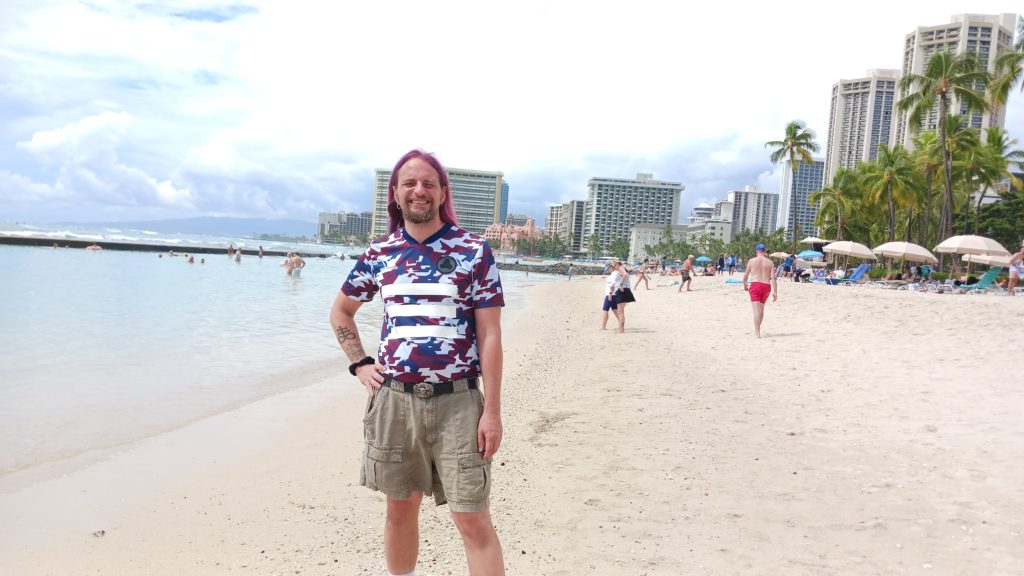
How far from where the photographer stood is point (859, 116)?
320ft

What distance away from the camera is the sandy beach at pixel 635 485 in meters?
3.58

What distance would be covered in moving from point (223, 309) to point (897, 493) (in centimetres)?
1978

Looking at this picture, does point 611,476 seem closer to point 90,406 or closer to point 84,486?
point 84,486

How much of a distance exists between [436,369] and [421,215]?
591 mm

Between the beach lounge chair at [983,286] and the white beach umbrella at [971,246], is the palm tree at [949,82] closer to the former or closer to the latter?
the white beach umbrella at [971,246]

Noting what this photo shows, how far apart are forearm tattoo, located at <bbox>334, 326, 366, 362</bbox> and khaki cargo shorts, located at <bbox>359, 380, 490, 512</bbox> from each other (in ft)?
0.89

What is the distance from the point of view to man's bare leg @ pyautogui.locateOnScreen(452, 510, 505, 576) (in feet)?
7.93

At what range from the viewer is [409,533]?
2.68 metres

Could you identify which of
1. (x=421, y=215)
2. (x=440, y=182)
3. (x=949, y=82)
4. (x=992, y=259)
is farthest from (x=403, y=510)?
(x=949, y=82)

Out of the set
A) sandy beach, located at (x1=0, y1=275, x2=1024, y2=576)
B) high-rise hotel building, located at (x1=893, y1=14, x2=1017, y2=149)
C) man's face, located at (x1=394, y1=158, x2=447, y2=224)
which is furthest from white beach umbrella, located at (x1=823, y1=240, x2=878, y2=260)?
high-rise hotel building, located at (x1=893, y1=14, x2=1017, y2=149)

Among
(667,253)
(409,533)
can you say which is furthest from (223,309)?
(667,253)

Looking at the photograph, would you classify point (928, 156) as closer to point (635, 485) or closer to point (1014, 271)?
point (1014, 271)

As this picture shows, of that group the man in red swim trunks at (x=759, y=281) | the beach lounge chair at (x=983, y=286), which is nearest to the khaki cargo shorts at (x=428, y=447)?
the man in red swim trunks at (x=759, y=281)

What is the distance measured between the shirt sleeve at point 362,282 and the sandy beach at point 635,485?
154 cm
